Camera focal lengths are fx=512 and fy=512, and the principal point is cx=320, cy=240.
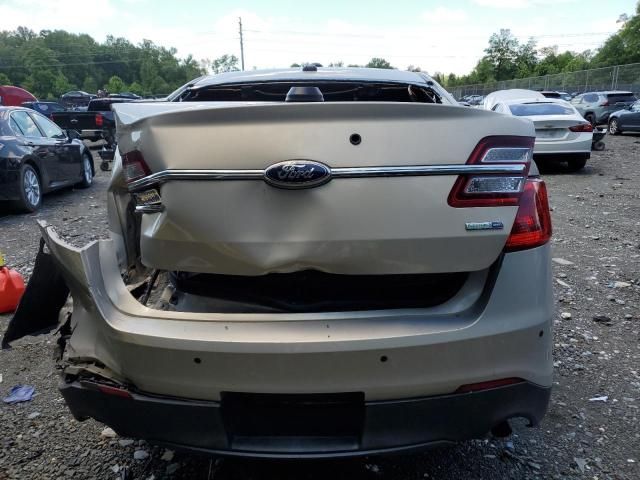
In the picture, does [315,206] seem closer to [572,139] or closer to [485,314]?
[485,314]

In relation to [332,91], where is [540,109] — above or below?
below

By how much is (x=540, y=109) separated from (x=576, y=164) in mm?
1441

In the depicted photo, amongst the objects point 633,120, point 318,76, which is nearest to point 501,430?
point 318,76

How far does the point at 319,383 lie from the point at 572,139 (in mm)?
10572

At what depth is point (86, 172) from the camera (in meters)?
9.95

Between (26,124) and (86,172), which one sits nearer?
(26,124)

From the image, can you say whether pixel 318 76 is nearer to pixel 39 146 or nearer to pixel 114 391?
pixel 114 391

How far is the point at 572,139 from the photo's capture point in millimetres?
10469

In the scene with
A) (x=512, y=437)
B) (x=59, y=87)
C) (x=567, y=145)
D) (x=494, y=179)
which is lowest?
(x=512, y=437)

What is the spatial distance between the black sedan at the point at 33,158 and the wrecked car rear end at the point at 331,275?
6.58 metres

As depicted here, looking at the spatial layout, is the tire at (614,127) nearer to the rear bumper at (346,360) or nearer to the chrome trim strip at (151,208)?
the rear bumper at (346,360)

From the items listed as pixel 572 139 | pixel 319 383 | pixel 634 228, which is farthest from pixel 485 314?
pixel 572 139

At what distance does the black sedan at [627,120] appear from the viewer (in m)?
18.2

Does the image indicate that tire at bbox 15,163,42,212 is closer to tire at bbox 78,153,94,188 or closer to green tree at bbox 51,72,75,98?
tire at bbox 78,153,94,188
